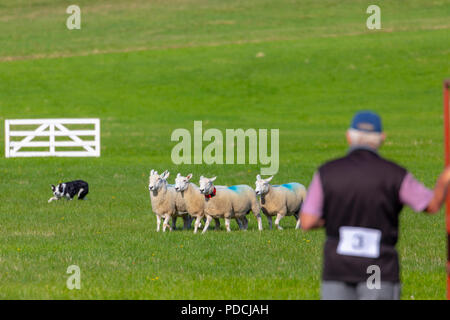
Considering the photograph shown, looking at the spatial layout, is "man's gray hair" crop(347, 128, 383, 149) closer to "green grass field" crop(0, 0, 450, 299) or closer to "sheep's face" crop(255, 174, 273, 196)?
"green grass field" crop(0, 0, 450, 299)

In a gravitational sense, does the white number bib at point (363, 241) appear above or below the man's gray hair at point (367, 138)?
below

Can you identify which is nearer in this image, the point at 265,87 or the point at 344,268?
the point at 344,268

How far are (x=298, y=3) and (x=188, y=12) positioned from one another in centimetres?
1126

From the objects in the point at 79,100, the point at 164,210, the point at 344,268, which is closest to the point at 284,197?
the point at 164,210

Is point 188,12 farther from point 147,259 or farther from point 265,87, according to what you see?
point 147,259

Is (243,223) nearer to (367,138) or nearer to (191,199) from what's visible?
(191,199)

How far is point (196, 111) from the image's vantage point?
186ft

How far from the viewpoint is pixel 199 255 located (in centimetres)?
1413

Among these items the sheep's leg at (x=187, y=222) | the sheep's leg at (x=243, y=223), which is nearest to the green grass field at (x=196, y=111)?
the sheep's leg at (x=187, y=222)

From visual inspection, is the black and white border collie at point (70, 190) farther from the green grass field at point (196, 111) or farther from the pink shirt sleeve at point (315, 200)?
the pink shirt sleeve at point (315, 200)

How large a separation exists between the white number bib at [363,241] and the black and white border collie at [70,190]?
638 inches

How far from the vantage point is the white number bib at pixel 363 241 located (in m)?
6.70

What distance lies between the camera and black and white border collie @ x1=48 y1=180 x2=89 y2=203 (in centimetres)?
2220
